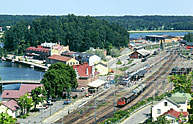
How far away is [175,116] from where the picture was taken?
24750 mm

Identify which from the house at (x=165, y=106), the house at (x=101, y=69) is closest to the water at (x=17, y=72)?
the house at (x=101, y=69)

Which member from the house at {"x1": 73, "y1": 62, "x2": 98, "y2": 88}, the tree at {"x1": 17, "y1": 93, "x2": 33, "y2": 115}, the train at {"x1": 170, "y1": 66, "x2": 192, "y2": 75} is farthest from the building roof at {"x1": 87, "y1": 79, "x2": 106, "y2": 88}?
the train at {"x1": 170, "y1": 66, "x2": 192, "y2": 75}

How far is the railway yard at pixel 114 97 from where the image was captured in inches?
1215

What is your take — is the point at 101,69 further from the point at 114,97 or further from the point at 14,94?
the point at 14,94

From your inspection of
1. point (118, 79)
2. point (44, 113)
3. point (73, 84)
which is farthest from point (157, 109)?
point (118, 79)

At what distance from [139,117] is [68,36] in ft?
185

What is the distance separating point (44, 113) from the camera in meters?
32.5

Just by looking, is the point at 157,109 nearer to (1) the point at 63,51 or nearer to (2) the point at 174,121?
(2) the point at 174,121

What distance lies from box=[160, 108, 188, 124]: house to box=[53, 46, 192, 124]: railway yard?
611 cm

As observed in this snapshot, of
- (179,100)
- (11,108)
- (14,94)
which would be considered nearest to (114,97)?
(14,94)

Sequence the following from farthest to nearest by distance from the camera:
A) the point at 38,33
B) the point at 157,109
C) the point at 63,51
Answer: the point at 38,33 → the point at 63,51 → the point at 157,109

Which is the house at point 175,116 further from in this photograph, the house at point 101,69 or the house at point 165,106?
the house at point 101,69

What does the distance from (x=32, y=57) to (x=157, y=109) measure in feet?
171

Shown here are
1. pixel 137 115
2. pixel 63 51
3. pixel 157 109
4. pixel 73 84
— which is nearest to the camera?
pixel 157 109
